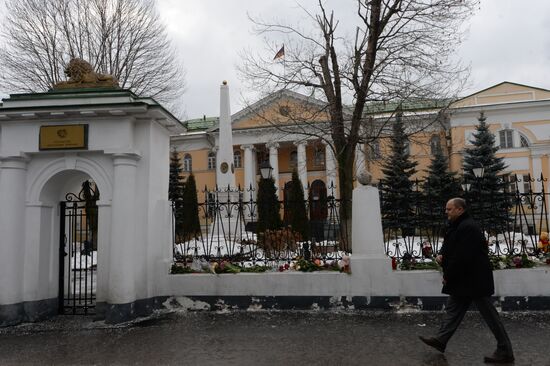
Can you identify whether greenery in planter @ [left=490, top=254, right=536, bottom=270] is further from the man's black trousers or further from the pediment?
the pediment

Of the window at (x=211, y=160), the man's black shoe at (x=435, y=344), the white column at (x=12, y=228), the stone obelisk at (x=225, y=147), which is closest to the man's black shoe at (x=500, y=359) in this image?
the man's black shoe at (x=435, y=344)

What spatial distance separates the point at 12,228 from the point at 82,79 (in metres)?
3.03

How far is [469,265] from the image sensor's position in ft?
16.8

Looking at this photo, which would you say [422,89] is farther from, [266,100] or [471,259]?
[471,259]

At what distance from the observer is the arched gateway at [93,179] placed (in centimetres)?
775

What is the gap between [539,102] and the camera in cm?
3869

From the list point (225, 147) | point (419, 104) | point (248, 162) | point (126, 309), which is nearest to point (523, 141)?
point (248, 162)

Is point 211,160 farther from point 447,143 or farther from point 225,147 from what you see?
point 447,143

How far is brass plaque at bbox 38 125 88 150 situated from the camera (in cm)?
793

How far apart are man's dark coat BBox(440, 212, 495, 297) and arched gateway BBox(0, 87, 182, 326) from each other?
17.3ft

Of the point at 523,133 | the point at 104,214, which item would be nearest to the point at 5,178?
the point at 104,214

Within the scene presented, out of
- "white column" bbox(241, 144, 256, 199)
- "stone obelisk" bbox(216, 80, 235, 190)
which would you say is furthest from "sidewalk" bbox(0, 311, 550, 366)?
"white column" bbox(241, 144, 256, 199)

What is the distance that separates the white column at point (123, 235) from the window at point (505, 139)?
1560 inches

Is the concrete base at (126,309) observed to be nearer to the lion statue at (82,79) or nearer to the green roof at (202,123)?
the lion statue at (82,79)
